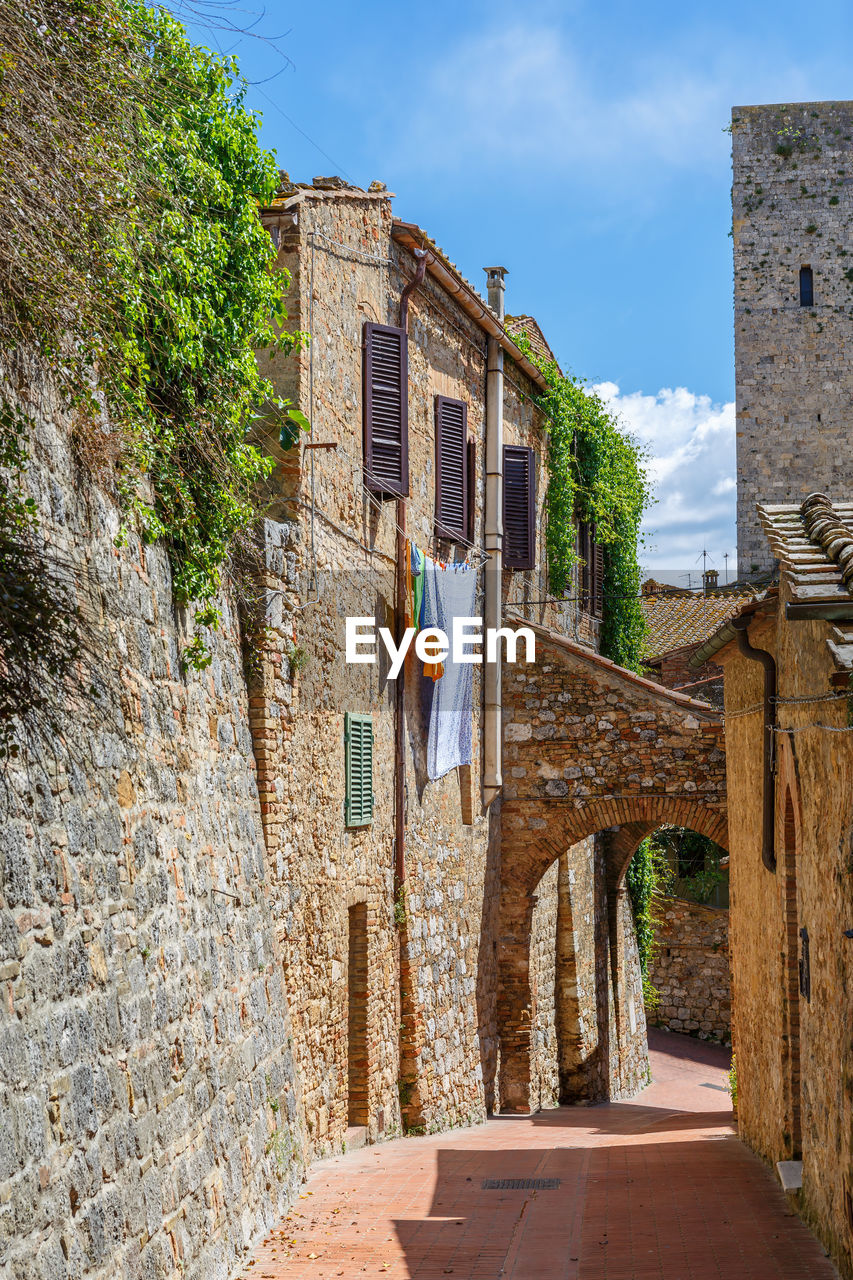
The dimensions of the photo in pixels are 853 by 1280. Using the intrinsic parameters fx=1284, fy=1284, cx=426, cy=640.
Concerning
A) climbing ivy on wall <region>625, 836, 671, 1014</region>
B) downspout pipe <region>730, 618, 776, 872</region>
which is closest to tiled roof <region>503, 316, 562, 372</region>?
climbing ivy on wall <region>625, 836, 671, 1014</region>

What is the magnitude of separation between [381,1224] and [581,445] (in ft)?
46.8

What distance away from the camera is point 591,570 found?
2084 cm

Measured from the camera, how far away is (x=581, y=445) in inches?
795

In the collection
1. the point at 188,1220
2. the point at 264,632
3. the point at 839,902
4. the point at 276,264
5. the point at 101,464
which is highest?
the point at 276,264

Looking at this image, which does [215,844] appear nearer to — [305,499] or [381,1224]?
[381,1224]

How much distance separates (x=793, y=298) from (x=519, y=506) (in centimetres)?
1687

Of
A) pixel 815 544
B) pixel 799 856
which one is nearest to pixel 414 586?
pixel 799 856

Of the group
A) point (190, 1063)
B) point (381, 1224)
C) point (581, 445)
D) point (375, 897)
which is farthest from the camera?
point (581, 445)

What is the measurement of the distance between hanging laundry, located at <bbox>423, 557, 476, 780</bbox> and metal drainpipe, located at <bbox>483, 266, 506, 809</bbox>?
675 mm

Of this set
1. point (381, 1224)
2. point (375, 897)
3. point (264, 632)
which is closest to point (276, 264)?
point (264, 632)

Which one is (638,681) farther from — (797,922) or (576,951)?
(797,922)

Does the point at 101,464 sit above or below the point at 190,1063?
above

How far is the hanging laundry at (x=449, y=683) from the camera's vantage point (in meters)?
13.1

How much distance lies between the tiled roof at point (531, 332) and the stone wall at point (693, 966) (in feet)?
33.9
